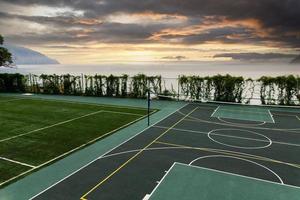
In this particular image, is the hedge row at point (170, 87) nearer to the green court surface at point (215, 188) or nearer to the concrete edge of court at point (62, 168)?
the concrete edge of court at point (62, 168)

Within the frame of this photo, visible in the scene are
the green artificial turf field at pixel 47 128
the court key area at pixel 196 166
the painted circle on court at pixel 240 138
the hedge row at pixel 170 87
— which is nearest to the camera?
the court key area at pixel 196 166

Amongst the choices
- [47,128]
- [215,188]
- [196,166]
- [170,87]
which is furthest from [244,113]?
[47,128]

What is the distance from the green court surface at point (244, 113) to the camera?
18.5 metres

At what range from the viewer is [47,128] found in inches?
611

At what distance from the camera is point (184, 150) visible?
1201 centimetres

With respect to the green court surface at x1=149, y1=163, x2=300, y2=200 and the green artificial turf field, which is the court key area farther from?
the green artificial turf field

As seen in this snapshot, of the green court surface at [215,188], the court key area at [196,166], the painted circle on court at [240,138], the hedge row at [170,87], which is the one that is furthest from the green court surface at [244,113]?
the green court surface at [215,188]

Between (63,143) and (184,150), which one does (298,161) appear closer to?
(184,150)

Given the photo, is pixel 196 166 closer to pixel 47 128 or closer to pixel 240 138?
pixel 240 138

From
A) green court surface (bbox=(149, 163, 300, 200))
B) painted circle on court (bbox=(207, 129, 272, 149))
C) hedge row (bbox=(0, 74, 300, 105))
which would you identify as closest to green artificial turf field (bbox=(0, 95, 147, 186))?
green court surface (bbox=(149, 163, 300, 200))

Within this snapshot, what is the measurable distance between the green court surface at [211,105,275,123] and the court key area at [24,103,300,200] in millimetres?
1487

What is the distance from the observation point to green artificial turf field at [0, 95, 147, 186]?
425 inches

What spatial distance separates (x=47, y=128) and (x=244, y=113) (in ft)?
45.6

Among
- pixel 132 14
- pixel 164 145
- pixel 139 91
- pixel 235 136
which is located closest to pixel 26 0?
pixel 132 14
